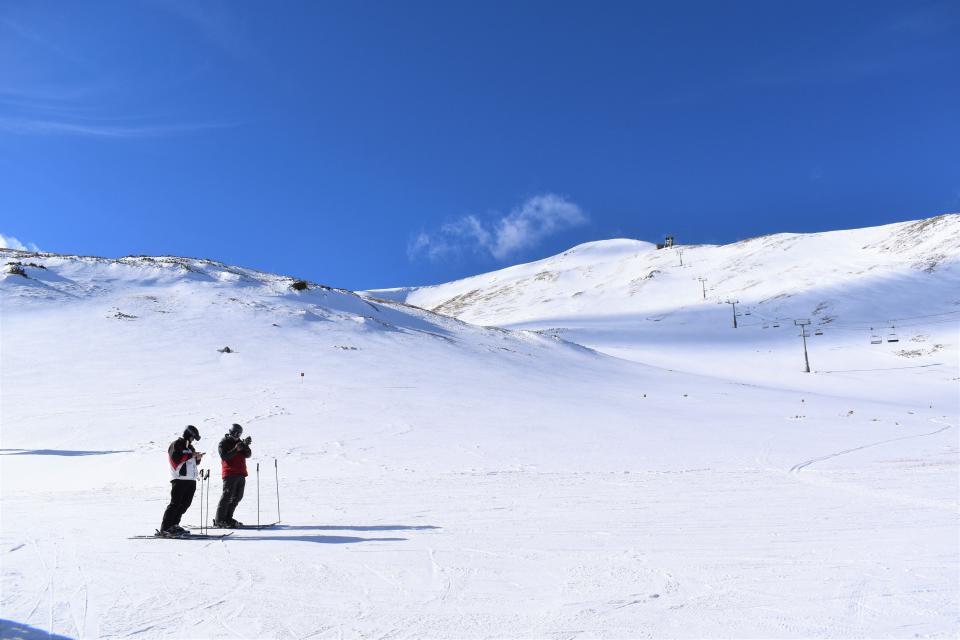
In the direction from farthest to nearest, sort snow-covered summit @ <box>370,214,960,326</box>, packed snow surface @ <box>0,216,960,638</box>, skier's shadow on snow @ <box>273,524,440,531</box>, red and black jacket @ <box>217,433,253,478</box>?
snow-covered summit @ <box>370,214,960,326</box>
red and black jacket @ <box>217,433,253,478</box>
skier's shadow on snow @ <box>273,524,440,531</box>
packed snow surface @ <box>0,216,960,638</box>

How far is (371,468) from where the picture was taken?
16094 millimetres

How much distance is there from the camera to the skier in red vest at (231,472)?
10.6m

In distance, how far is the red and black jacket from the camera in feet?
35.4

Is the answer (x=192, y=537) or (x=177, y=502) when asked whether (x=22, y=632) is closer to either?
(x=192, y=537)

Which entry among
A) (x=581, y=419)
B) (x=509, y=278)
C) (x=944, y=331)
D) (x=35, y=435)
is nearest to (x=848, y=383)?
(x=944, y=331)

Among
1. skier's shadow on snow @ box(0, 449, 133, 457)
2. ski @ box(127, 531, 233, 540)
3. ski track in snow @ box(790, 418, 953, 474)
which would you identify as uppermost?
skier's shadow on snow @ box(0, 449, 133, 457)

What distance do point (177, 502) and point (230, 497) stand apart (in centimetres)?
106

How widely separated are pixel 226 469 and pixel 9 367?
21.8 metres

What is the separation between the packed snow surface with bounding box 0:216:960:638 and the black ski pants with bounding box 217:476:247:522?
651 millimetres

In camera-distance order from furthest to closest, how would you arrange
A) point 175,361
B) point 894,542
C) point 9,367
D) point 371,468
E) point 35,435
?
point 175,361 → point 9,367 → point 35,435 → point 371,468 → point 894,542

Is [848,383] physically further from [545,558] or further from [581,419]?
[545,558]

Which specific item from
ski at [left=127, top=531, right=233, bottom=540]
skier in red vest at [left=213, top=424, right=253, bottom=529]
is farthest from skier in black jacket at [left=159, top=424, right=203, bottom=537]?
skier in red vest at [left=213, top=424, right=253, bottom=529]

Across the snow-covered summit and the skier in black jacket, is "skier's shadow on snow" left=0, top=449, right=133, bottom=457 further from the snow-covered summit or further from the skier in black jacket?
the snow-covered summit

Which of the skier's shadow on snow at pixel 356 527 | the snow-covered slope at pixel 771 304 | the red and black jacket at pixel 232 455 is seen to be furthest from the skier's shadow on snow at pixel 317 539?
the snow-covered slope at pixel 771 304
